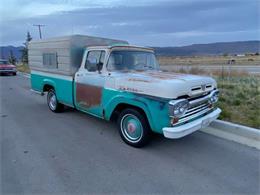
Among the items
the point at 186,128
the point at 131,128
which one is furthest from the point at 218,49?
the point at 186,128

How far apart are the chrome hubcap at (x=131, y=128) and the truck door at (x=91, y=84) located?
0.69 meters

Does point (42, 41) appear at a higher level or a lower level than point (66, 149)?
higher

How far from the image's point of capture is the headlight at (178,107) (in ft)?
11.4

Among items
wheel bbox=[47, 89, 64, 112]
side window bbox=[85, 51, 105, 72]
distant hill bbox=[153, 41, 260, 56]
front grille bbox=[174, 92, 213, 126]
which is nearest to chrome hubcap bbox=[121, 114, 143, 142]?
front grille bbox=[174, 92, 213, 126]

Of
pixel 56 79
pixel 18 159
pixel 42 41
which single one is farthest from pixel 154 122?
pixel 42 41

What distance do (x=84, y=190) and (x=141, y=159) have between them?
1202mm

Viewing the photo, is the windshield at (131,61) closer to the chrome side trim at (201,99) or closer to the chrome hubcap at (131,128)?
the chrome hubcap at (131,128)

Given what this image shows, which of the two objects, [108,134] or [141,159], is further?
[108,134]

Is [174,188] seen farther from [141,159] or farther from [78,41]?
[78,41]

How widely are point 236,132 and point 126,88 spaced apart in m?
2.59

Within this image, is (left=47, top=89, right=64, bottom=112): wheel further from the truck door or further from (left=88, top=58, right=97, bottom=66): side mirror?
(left=88, top=58, right=97, bottom=66): side mirror

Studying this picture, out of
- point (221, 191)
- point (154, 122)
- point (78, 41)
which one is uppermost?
point (78, 41)

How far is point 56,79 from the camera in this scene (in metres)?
6.40

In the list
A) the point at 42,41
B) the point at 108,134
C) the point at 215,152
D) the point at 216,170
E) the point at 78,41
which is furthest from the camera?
the point at 42,41
